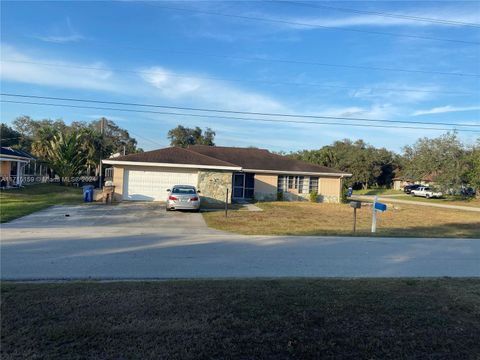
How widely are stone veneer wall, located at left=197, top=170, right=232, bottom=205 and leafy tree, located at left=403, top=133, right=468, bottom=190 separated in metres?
34.0

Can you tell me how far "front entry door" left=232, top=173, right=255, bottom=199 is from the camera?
30594 mm

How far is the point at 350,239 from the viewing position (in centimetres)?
1181

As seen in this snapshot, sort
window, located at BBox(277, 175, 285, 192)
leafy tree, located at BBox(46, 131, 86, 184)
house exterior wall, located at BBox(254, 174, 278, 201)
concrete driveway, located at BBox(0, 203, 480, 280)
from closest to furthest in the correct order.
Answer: concrete driveway, located at BBox(0, 203, 480, 280), house exterior wall, located at BBox(254, 174, 278, 201), window, located at BBox(277, 175, 285, 192), leafy tree, located at BBox(46, 131, 86, 184)

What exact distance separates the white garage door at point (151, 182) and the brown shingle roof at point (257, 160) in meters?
6.35

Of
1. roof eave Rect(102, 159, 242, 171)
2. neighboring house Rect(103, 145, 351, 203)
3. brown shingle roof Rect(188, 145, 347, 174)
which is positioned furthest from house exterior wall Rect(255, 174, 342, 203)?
roof eave Rect(102, 159, 242, 171)

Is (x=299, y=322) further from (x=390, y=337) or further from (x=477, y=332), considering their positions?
(x=477, y=332)

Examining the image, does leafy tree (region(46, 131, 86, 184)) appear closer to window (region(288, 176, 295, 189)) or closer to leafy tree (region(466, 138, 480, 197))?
window (region(288, 176, 295, 189))

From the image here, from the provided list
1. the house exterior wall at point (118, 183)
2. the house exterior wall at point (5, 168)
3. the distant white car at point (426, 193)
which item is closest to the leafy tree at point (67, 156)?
the house exterior wall at point (5, 168)

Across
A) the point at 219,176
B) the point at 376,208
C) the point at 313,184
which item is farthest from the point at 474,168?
the point at 376,208

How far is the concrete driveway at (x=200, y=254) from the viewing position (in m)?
7.04

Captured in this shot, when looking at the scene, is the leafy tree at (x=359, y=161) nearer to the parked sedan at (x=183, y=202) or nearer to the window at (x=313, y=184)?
the window at (x=313, y=184)

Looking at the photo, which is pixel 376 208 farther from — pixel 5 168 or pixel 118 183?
pixel 5 168

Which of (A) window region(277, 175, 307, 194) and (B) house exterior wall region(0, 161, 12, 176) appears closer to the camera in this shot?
(A) window region(277, 175, 307, 194)

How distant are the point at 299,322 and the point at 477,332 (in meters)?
2.02
